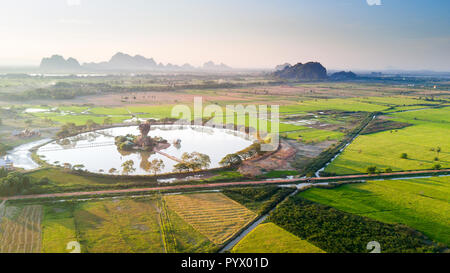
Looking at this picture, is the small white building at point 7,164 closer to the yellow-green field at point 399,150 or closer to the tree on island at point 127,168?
the tree on island at point 127,168

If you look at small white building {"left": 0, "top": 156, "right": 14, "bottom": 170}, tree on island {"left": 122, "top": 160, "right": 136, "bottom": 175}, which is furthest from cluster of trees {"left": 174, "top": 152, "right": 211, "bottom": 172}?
small white building {"left": 0, "top": 156, "right": 14, "bottom": 170}

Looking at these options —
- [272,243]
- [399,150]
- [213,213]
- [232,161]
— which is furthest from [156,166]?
[399,150]

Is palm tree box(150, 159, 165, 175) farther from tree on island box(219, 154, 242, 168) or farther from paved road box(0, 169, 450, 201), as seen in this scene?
tree on island box(219, 154, 242, 168)

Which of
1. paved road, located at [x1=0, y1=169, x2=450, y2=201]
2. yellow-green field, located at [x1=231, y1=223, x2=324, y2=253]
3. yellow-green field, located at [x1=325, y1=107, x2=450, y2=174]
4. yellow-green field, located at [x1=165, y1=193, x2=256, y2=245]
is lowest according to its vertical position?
yellow-green field, located at [x1=231, y1=223, x2=324, y2=253]

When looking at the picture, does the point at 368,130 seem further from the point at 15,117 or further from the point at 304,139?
the point at 15,117

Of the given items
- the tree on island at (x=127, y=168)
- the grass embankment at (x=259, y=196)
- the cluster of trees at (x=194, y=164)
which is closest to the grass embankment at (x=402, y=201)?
the grass embankment at (x=259, y=196)
